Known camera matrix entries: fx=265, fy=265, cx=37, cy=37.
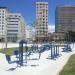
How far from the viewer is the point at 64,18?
17150 cm

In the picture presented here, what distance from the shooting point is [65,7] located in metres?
172

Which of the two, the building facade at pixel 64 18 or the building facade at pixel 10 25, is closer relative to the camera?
the building facade at pixel 10 25

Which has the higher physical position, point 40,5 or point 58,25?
point 40,5

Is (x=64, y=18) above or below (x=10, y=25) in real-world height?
above

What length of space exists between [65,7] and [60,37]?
30383mm

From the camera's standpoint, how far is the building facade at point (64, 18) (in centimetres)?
16962

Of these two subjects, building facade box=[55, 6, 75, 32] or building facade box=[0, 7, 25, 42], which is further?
building facade box=[55, 6, 75, 32]

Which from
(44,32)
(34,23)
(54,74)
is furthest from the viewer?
(44,32)

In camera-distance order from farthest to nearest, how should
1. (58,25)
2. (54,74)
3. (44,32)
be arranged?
(58,25)
(44,32)
(54,74)

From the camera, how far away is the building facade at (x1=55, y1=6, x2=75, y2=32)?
16962 cm

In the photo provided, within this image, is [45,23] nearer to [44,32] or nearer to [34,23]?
[44,32]

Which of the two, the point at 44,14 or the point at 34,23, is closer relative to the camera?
the point at 34,23

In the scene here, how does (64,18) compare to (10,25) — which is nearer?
(10,25)

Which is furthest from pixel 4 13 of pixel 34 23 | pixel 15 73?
pixel 15 73
